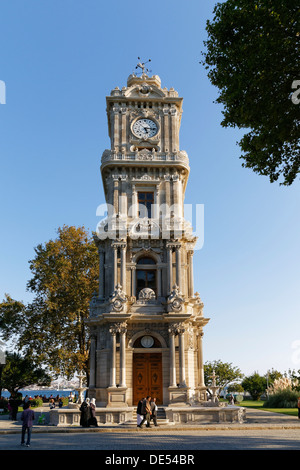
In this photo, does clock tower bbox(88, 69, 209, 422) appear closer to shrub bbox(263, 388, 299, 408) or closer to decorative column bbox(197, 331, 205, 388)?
decorative column bbox(197, 331, 205, 388)

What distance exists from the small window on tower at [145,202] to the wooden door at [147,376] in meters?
10.3

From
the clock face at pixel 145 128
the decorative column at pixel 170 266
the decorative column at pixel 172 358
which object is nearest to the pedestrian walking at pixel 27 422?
the decorative column at pixel 172 358

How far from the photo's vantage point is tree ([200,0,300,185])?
16938mm

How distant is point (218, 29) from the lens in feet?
59.7

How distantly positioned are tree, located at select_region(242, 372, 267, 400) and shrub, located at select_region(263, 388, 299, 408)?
91.8 feet

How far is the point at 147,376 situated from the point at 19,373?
18374 millimetres

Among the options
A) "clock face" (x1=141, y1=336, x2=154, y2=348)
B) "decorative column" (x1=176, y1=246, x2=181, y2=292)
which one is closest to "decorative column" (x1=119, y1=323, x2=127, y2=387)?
"clock face" (x1=141, y1=336, x2=154, y2=348)

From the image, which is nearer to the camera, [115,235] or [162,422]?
[162,422]

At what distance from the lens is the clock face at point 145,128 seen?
3681 centimetres

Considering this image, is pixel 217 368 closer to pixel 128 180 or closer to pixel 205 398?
pixel 205 398

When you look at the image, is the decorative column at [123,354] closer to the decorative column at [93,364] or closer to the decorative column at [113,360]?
the decorative column at [113,360]
